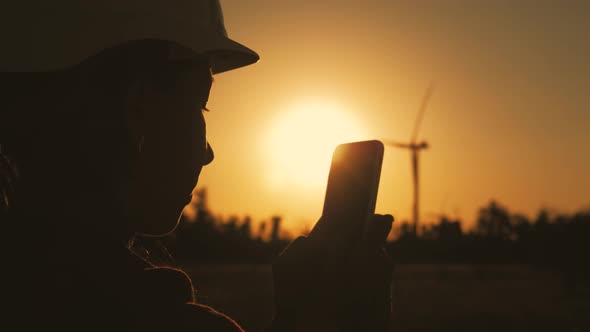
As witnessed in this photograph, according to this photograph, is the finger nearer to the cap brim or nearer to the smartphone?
the smartphone

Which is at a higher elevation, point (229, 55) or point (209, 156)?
point (229, 55)

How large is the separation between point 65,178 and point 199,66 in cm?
57

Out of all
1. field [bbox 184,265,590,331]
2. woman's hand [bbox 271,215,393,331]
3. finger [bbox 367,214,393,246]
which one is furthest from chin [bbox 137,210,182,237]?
field [bbox 184,265,590,331]

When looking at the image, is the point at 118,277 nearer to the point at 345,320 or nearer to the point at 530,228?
the point at 345,320

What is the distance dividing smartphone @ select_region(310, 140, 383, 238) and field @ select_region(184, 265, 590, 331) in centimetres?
1712

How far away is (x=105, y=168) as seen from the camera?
2.03 meters

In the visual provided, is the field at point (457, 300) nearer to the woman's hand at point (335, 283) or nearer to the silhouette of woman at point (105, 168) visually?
the woman's hand at point (335, 283)

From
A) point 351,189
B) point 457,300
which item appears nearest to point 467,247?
point 457,300

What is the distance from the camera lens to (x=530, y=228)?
6919 cm

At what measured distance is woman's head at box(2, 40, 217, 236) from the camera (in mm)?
1966

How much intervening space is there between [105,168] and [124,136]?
11cm

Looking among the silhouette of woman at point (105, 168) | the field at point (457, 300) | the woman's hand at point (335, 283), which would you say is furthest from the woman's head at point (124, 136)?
the field at point (457, 300)

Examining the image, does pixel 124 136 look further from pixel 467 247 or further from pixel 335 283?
pixel 467 247

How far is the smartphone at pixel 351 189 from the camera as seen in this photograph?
2.51 metres
